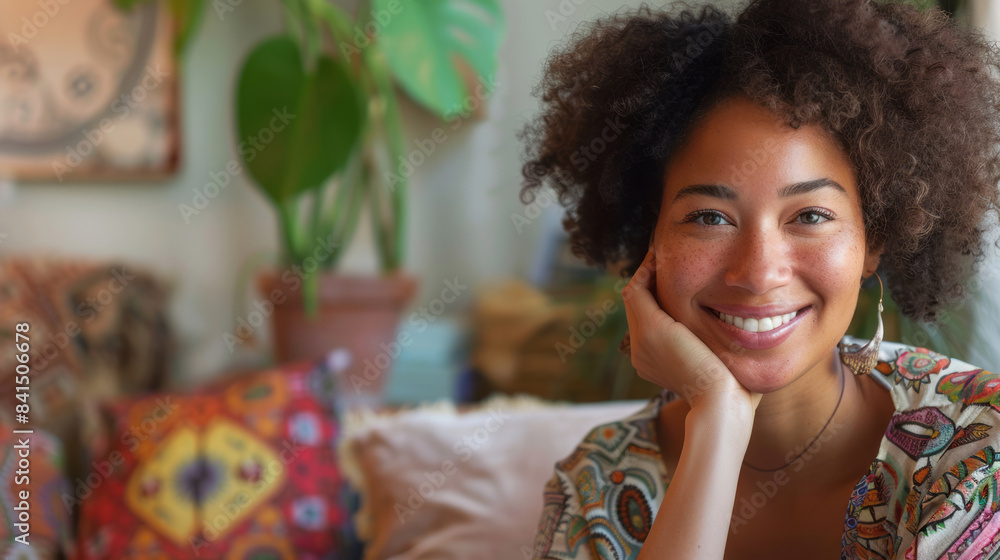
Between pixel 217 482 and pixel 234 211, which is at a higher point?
pixel 234 211

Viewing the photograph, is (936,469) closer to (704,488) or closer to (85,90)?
(704,488)

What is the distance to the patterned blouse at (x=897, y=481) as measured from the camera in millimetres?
707

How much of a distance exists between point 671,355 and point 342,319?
1444 millimetres

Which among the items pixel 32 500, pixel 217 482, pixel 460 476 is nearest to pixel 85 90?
pixel 32 500

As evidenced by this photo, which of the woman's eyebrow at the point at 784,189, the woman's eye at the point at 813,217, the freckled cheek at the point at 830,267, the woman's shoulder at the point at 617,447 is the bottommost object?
the woman's shoulder at the point at 617,447

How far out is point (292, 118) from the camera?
6.17 feet

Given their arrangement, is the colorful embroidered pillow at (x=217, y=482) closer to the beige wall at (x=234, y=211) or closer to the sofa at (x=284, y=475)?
the sofa at (x=284, y=475)

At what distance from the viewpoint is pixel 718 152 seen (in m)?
0.79

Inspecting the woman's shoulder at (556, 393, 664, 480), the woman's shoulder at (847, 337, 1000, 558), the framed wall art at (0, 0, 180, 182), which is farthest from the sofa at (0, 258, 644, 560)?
the framed wall art at (0, 0, 180, 182)

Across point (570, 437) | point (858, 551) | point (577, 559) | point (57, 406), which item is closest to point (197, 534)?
point (57, 406)

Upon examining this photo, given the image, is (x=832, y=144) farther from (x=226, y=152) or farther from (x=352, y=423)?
(x=226, y=152)

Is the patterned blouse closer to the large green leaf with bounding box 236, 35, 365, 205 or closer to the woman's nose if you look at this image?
the woman's nose

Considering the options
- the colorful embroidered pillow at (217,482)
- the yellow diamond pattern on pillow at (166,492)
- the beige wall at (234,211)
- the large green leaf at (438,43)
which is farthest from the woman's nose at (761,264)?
the beige wall at (234,211)

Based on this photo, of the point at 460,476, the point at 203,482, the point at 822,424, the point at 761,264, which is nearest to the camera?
the point at 761,264
